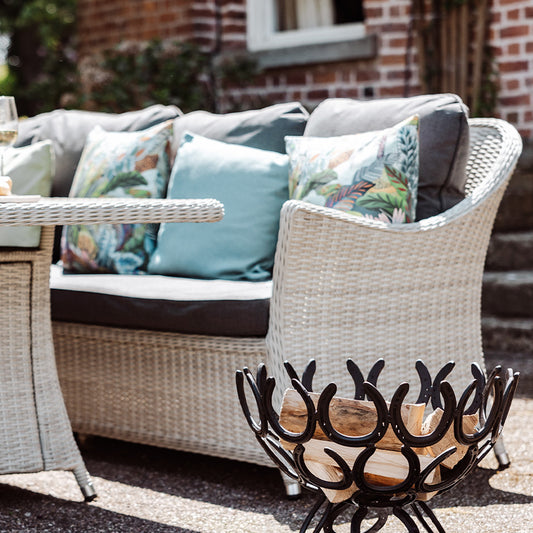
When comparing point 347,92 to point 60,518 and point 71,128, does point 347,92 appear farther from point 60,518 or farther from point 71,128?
point 60,518

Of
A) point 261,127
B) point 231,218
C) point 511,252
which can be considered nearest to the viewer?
point 231,218

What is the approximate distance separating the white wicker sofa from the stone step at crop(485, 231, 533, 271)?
1.43m

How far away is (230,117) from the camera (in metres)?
2.99

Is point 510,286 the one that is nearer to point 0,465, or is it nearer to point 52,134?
point 52,134

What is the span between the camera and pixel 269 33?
545 cm

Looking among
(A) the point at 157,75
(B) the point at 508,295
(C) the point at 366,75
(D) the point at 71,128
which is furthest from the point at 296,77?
(D) the point at 71,128

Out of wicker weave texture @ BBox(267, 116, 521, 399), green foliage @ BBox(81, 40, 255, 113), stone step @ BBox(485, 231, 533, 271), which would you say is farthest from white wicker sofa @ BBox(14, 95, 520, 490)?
green foliage @ BBox(81, 40, 255, 113)

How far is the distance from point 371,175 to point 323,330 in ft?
1.52

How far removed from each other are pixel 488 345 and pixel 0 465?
229 centimetres

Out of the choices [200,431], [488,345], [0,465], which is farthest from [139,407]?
[488,345]

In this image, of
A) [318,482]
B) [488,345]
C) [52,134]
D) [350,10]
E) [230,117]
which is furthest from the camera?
[350,10]

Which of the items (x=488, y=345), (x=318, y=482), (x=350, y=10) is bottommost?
(x=488, y=345)

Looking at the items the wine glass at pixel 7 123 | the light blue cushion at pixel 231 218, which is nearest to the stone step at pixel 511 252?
the light blue cushion at pixel 231 218

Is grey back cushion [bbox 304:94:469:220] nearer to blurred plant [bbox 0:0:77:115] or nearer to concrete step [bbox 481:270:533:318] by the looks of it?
concrete step [bbox 481:270:533:318]
